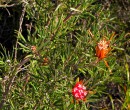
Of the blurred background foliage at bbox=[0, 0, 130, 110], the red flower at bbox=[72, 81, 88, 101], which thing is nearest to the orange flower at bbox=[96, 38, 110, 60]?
the blurred background foliage at bbox=[0, 0, 130, 110]

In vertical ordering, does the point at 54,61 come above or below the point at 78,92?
above

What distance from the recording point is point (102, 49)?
1.31m

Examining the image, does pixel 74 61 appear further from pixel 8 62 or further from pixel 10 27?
pixel 10 27

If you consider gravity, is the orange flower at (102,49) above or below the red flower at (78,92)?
above

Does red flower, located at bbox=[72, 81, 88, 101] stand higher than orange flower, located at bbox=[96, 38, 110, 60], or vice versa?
orange flower, located at bbox=[96, 38, 110, 60]

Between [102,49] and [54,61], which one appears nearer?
[102,49]

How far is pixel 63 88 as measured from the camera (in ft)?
4.67

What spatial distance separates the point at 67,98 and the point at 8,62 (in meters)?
0.30

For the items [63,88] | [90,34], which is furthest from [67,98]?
[90,34]

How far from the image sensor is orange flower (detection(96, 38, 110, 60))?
1310 mm

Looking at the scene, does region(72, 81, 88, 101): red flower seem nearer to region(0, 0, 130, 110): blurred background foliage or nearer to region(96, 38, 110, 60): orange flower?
region(0, 0, 130, 110): blurred background foliage

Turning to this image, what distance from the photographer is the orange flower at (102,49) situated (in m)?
1.31

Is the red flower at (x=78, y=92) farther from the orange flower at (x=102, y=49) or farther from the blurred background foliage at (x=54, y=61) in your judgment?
the orange flower at (x=102, y=49)

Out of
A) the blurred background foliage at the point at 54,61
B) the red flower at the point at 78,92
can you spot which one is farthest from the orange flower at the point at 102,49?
the red flower at the point at 78,92
